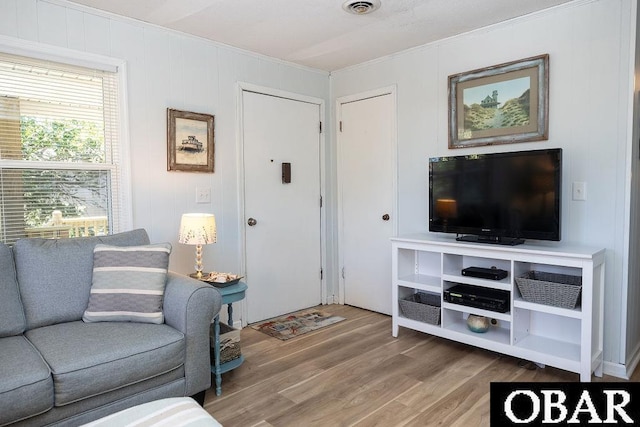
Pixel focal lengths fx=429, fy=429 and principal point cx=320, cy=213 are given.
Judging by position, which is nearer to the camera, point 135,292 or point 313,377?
point 135,292

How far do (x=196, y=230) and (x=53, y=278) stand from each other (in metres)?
0.79

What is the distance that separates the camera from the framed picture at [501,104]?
2.84m

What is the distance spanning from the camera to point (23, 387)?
162 cm

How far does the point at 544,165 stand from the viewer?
102 inches

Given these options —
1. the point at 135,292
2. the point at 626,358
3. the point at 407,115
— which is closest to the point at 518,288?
the point at 626,358

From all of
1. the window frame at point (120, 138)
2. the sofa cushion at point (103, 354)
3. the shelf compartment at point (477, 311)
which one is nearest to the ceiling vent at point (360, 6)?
the window frame at point (120, 138)

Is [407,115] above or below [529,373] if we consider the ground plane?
above

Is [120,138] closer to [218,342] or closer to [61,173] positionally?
[61,173]

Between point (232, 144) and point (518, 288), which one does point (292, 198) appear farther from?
point (518, 288)

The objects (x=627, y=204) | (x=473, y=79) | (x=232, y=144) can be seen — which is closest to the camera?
(x=627, y=204)

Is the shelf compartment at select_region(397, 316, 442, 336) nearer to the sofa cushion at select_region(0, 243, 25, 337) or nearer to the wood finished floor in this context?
the wood finished floor

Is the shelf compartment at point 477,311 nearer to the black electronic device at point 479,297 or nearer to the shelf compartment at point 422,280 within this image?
the black electronic device at point 479,297

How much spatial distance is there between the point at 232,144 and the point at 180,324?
1.70 meters

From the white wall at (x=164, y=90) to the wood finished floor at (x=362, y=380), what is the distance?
37.7 inches
